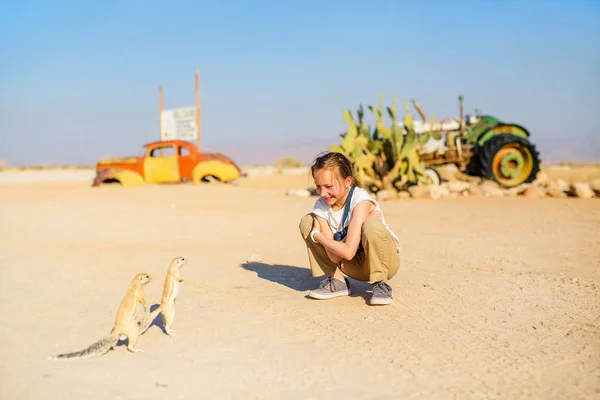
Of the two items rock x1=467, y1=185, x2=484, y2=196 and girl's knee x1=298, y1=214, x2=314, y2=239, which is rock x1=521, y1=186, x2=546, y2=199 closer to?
rock x1=467, y1=185, x2=484, y2=196

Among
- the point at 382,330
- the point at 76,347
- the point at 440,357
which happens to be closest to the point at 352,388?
the point at 440,357

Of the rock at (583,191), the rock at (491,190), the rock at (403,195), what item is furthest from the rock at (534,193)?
the rock at (403,195)

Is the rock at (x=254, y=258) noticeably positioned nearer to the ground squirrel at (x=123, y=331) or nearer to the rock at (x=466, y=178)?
the ground squirrel at (x=123, y=331)

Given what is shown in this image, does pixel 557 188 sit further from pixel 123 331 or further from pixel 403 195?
pixel 123 331

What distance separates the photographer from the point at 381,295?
3.90 meters

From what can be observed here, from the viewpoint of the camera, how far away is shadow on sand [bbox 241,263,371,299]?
4459 millimetres

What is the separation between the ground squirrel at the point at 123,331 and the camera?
2.90 meters

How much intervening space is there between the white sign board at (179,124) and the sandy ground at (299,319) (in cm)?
1260

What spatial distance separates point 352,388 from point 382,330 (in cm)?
85

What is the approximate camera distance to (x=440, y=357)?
2.93 meters

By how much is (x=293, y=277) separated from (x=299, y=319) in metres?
1.29

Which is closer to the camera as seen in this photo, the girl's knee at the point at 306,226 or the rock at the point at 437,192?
the girl's knee at the point at 306,226

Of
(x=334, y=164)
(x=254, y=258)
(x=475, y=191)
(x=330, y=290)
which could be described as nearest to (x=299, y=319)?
(x=330, y=290)

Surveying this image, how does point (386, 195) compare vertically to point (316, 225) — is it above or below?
below
